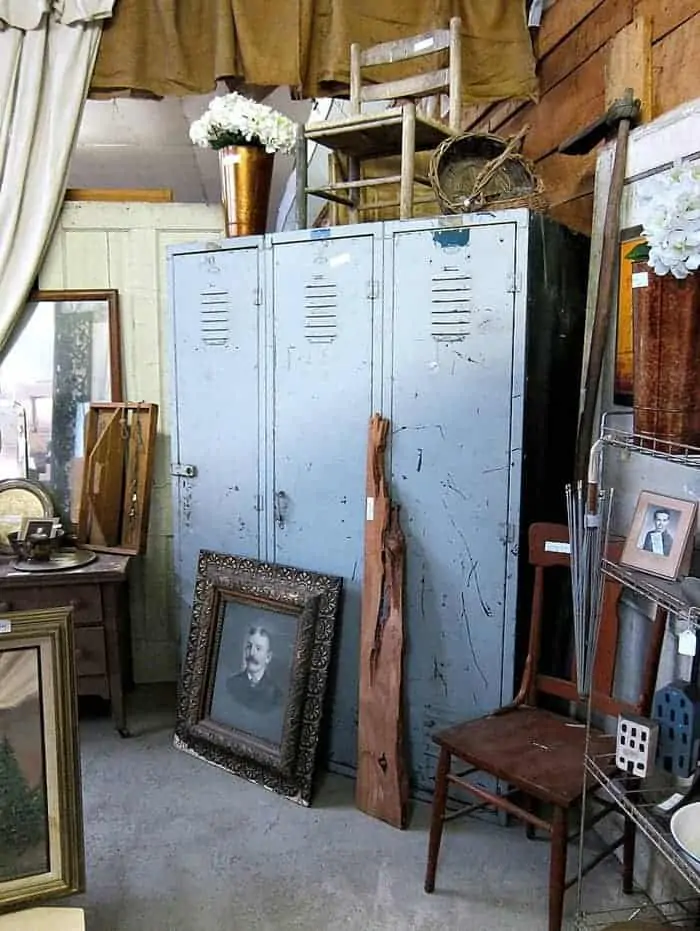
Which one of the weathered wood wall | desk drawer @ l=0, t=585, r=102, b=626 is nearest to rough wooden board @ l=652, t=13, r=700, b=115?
the weathered wood wall

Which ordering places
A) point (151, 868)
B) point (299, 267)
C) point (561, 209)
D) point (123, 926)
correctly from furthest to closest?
point (561, 209), point (299, 267), point (151, 868), point (123, 926)

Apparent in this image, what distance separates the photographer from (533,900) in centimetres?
205

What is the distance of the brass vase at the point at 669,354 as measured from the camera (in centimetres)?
148

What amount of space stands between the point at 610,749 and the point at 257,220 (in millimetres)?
1967

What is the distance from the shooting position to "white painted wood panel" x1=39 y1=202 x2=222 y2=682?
3119mm

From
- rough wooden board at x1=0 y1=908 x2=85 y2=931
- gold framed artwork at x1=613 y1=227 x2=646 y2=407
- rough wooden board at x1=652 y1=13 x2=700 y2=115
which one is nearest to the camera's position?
rough wooden board at x1=0 y1=908 x2=85 y2=931

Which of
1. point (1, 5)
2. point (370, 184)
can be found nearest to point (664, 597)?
point (370, 184)

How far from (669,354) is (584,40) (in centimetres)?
155

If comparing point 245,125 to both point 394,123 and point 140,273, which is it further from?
point 140,273

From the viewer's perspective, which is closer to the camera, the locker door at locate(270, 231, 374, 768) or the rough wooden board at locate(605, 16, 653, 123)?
the rough wooden board at locate(605, 16, 653, 123)

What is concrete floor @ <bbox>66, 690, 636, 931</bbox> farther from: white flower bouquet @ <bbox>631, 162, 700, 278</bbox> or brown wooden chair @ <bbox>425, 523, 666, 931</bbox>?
white flower bouquet @ <bbox>631, 162, 700, 278</bbox>

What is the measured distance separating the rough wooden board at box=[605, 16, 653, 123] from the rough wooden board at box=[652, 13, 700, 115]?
0.02 metres

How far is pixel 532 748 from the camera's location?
2.01 metres

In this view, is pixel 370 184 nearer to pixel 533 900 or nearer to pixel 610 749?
pixel 610 749
